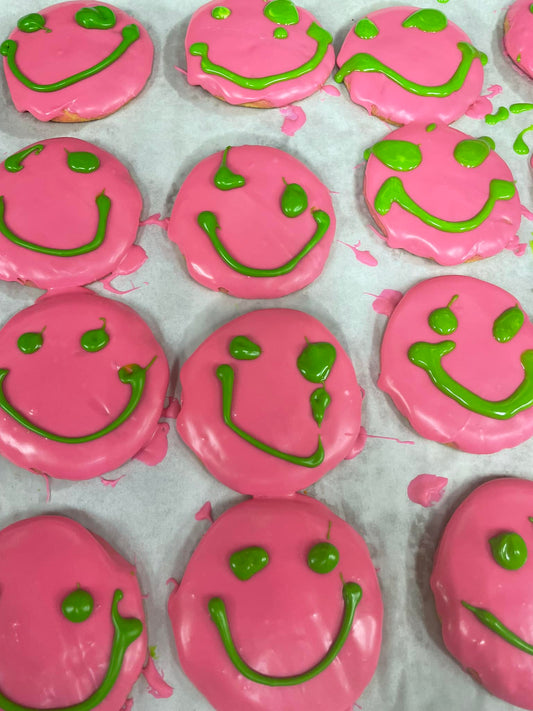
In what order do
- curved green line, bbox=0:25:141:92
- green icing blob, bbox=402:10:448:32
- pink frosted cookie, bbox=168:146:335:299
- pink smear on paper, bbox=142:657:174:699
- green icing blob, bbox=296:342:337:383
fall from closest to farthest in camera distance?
pink smear on paper, bbox=142:657:174:699 < green icing blob, bbox=296:342:337:383 < pink frosted cookie, bbox=168:146:335:299 < curved green line, bbox=0:25:141:92 < green icing blob, bbox=402:10:448:32

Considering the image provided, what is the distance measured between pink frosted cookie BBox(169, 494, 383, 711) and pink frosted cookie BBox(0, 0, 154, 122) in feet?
4.11

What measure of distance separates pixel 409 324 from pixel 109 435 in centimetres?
80

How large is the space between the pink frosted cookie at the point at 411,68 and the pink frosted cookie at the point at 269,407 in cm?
80

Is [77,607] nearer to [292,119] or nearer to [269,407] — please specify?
[269,407]

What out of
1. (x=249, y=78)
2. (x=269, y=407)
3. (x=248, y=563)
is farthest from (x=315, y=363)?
(x=249, y=78)

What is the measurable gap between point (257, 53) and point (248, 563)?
4.66 feet

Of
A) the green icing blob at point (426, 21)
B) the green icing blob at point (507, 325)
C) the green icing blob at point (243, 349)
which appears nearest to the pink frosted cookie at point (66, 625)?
the green icing blob at point (243, 349)

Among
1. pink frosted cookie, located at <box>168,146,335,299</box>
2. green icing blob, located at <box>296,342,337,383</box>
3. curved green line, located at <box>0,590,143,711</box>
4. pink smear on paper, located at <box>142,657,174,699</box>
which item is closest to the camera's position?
curved green line, located at <box>0,590,143,711</box>

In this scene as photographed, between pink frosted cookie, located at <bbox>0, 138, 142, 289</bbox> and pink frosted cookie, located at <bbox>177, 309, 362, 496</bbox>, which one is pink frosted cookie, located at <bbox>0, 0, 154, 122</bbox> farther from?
pink frosted cookie, located at <bbox>177, 309, 362, 496</bbox>

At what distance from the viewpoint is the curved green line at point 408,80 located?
1.64m

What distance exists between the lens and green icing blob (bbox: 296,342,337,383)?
1.33m

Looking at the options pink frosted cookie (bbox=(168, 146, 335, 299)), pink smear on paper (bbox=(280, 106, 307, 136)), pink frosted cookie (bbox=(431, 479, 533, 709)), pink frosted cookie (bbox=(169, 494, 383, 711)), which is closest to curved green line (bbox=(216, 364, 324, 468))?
pink frosted cookie (bbox=(169, 494, 383, 711))

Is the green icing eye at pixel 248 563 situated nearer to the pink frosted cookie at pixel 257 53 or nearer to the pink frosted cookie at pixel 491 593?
the pink frosted cookie at pixel 491 593

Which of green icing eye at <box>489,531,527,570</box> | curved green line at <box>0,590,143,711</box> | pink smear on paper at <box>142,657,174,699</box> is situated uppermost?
green icing eye at <box>489,531,527,570</box>
